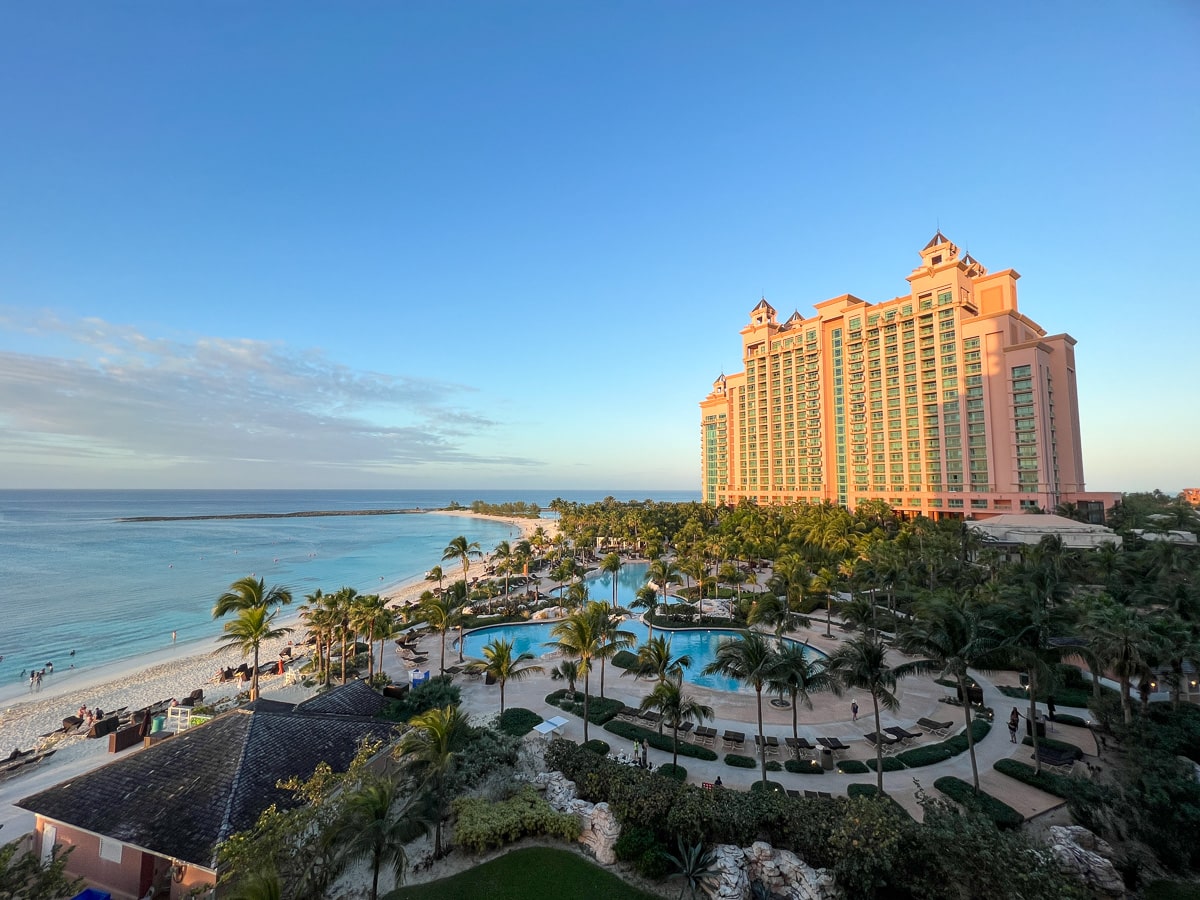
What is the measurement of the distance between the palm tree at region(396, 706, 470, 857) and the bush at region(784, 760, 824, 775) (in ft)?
41.4

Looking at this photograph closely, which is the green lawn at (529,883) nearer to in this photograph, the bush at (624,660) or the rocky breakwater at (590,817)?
the rocky breakwater at (590,817)

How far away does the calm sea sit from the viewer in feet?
143

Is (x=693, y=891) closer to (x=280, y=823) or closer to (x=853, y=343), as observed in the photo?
(x=280, y=823)

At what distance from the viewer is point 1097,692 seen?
68.5 ft

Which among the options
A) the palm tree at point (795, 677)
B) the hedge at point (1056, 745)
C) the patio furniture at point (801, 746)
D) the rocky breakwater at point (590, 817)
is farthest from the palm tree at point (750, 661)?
the hedge at point (1056, 745)

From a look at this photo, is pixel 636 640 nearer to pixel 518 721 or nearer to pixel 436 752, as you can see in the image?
pixel 518 721

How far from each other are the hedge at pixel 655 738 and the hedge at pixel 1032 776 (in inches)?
420

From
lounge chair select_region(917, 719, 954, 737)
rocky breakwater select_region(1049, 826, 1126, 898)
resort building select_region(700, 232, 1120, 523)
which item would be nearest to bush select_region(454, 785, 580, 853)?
rocky breakwater select_region(1049, 826, 1126, 898)

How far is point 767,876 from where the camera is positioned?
13.6 metres

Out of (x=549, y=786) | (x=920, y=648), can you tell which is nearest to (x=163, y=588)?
(x=549, y=786)

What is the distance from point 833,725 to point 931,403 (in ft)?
256

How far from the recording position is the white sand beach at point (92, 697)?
68.0ft

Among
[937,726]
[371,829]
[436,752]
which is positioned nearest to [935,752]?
[937,726]

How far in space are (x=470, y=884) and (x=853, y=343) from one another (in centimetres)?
9942
